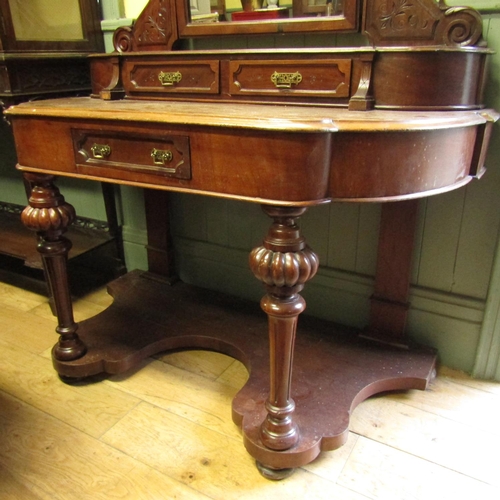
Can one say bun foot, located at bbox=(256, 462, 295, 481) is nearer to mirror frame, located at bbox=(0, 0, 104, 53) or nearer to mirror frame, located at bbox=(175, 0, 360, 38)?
mirror frame, located at bbox=(175, 0, 360, 38)

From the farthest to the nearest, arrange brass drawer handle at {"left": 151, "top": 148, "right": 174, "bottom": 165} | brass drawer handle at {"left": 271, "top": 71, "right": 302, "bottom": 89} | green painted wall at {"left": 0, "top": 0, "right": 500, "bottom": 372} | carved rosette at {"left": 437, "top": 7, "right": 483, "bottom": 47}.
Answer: green painted wall at {"left": 0, "top": 0, "right": 500, "bottom": 372}, brass drawer handle at {"left": 271, "top": 71, "right": 302, "bottom": 89}, carved rosette at {"left": 437, "top": 7, "right": 483, "bottom": 47}, brass drawer handle at {"left": 151, "top": 148, "right": 174, "bottom": 165}

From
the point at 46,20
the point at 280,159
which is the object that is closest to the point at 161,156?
the point at 280,159

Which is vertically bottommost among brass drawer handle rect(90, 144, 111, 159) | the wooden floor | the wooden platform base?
the wooden floor

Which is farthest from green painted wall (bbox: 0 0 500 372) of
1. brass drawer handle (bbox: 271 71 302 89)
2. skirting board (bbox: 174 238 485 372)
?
brass drawer handle (bbox: 271 71 302 89)

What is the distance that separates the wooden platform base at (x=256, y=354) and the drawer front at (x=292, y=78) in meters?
0.73

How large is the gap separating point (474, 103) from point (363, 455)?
0.87m

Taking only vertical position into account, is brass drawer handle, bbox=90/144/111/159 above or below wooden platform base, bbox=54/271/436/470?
above

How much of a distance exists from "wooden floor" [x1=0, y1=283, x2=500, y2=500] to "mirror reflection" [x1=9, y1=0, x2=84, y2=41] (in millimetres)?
1075

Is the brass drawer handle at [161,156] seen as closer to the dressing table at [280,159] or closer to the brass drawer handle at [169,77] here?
the dressing table at [280,159]

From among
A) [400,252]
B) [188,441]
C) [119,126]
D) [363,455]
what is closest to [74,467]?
[188,441]

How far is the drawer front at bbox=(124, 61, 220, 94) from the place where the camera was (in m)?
1.29

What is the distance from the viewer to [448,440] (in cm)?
118

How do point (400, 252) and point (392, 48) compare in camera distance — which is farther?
point (400, 252)

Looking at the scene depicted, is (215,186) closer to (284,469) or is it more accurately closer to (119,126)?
(119,126)
